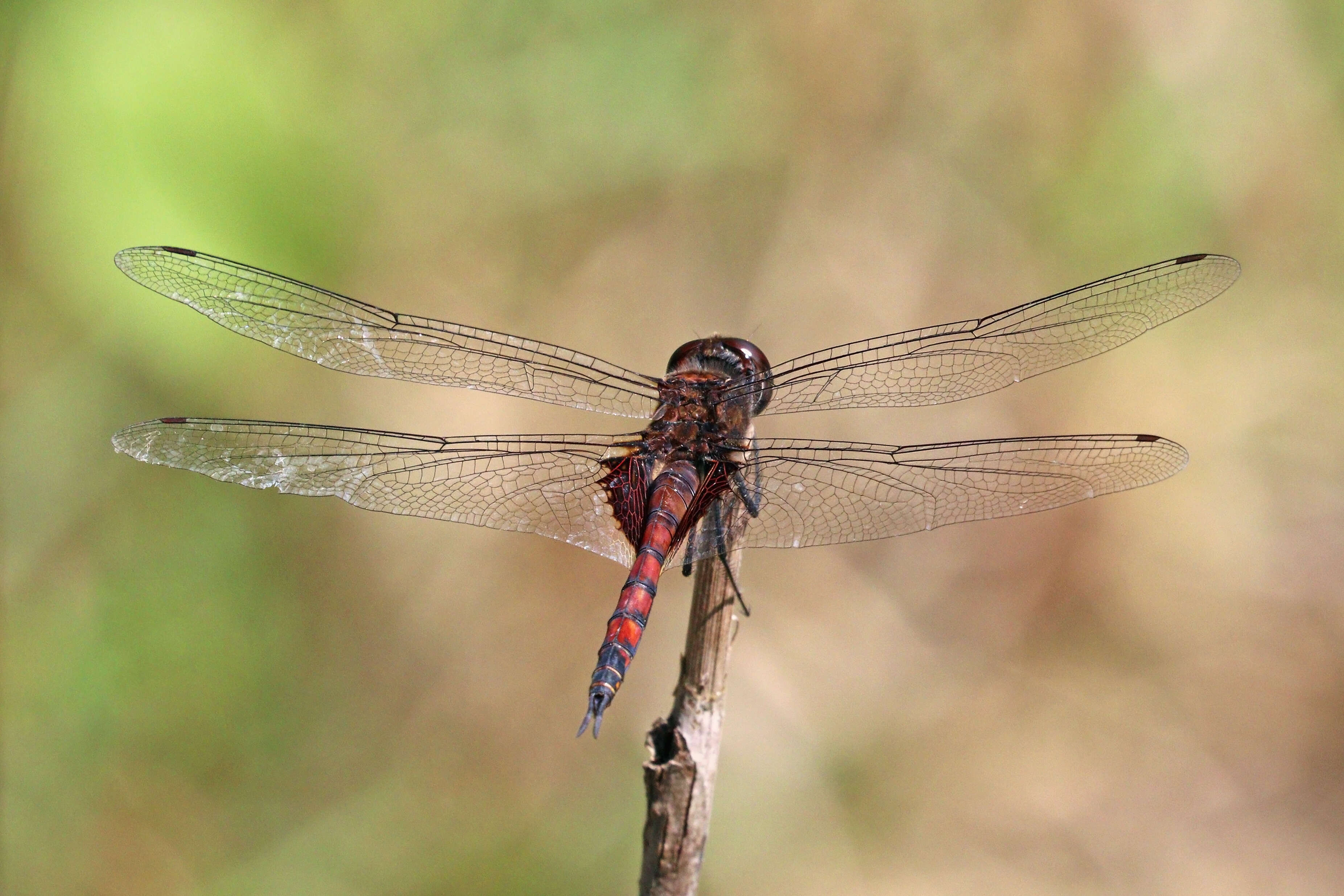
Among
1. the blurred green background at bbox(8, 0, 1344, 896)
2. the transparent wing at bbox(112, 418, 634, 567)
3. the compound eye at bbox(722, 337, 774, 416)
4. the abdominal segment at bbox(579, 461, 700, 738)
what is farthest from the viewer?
the blurred green background at bbox(8, 0, 1344, 896)

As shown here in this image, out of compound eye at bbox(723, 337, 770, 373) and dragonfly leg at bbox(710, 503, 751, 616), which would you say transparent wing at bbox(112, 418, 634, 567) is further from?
compound eye at bbox(723, 337, 770, 373)

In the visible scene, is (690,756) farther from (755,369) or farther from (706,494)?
(755,369)

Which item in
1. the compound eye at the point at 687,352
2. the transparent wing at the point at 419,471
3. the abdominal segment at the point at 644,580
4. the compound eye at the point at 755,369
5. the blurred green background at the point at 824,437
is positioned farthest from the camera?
the blurred green background at the point at 824,437

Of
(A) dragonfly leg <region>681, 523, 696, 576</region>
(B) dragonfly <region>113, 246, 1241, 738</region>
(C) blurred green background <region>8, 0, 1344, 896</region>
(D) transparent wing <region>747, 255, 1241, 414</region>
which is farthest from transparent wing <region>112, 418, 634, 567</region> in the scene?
(C) blurred green background <region>8, 0, 1344, 896</region>

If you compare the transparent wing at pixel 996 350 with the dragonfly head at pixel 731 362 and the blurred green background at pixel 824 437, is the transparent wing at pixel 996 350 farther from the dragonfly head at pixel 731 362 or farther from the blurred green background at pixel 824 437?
the blurred green background at pixel 824 437

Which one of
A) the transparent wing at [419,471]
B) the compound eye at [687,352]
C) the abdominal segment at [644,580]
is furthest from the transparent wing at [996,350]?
the transparent wing at [419,471]

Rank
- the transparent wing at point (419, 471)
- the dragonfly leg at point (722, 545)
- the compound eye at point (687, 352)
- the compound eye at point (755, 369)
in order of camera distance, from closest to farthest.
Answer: the dragonfly leg at point (722, 545), the transparent wing at point (419, 471), the compound eye at point (755, 369), the compound eye at point (687, 352)

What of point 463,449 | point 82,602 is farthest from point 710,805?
point 82,602
